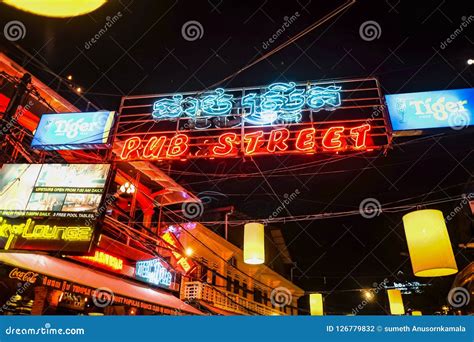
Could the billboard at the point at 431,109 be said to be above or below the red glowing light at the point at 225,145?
above

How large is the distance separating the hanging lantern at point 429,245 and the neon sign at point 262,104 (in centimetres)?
366

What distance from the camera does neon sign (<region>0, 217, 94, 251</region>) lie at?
7.52 m

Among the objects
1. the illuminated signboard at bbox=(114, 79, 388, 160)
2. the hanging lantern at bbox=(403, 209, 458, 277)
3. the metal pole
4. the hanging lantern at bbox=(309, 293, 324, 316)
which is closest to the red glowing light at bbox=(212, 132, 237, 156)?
the illuminated signboard at bbox=(114, 79, 388, 160)

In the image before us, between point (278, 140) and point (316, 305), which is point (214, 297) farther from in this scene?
point (278, 140)

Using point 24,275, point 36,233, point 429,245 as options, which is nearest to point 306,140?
point 429,245

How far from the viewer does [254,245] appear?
9.87m

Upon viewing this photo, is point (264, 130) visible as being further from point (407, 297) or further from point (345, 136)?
point (407, 297)

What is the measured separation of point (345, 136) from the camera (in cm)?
860

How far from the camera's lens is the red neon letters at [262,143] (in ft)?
28.2

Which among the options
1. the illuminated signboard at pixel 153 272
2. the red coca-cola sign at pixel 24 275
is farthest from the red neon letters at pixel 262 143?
the illuminated signboard at pixel 153 272

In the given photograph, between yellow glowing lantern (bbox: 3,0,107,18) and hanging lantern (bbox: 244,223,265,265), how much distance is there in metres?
7.56

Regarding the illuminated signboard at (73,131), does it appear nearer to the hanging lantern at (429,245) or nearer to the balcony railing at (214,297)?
the balcony railing at (214,297)

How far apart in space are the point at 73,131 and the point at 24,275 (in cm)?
389

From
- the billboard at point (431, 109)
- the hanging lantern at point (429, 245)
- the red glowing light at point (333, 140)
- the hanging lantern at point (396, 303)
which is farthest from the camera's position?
the hanging lantern at point (396, 303)
